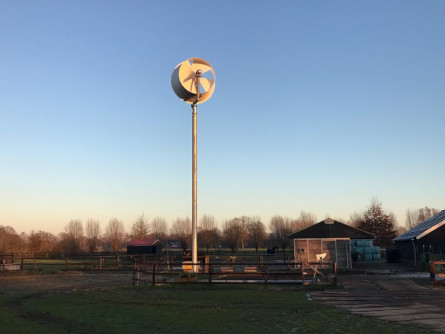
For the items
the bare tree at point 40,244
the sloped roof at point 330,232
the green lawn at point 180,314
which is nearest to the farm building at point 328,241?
the sloped roof at point 330,232

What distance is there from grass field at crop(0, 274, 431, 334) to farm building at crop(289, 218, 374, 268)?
16362mm

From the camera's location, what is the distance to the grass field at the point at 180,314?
35.0 feet

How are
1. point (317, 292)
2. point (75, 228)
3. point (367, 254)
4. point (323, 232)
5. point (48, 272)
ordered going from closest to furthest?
point (317, 292) < point (48, 272) < point (323, 232) < point (367, 254) < point (75, 228)

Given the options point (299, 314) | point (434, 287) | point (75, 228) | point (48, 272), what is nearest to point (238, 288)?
point (299, 314)

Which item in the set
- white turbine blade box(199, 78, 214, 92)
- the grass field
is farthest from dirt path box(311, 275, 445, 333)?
white turbine blade box(199, 78, 214, 92)

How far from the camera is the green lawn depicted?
10664 millimetres

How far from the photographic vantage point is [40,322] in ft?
38.6

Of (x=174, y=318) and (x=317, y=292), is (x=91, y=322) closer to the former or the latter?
(x=174, y=318)

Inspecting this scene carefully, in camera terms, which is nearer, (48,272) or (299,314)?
(299,314)

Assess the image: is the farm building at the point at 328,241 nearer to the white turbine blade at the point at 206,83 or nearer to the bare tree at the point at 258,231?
the white turbine blade at the point at 206,83

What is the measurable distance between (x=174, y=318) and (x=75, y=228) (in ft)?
382

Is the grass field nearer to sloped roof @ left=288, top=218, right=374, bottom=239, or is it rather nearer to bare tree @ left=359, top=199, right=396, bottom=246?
sloped roof @ left=288, top=218, right=374, bottom=239

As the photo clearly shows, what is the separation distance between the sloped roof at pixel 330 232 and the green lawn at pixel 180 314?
54.6ft

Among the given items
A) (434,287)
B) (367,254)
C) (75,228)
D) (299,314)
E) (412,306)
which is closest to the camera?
(299,314)
